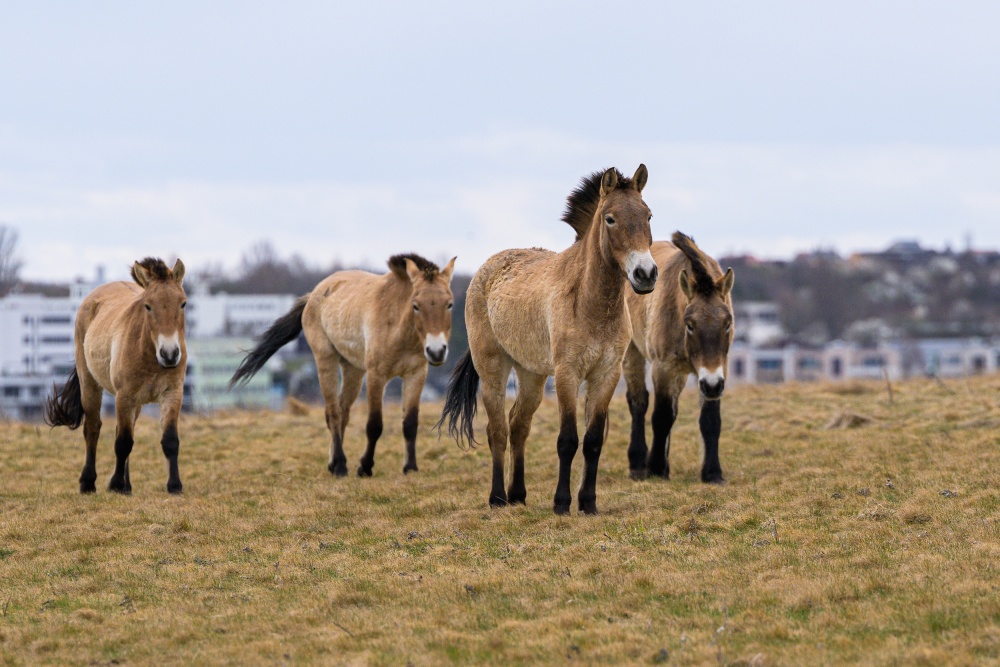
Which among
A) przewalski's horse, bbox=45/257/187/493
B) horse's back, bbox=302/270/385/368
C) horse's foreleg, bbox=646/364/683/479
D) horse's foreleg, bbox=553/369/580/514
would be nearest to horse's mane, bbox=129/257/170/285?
przewalski's horse, bbox=45/257/187/493

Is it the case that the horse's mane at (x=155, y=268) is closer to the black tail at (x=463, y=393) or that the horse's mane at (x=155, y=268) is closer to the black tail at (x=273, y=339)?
the black tail at (x=463, y=393)

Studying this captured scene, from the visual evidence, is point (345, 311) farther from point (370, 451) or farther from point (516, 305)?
point (516, 305)

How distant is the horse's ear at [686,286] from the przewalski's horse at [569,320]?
644 millimetres

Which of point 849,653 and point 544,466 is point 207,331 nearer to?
point 544,466

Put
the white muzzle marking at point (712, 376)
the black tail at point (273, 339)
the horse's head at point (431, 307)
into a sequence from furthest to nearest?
1. the black tail at point (273, 339)
2. the horse's head at point (431, 307)
3. the white muzzle marking at point (712, 376)

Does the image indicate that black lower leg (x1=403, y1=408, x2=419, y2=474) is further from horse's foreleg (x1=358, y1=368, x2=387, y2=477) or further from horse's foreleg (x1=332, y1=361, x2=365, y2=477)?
horse's foreleg (x1=332, y1=361, x2=365, y2=477)

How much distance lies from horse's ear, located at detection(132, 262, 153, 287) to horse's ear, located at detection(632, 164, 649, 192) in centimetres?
497

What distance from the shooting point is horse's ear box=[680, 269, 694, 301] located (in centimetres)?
941

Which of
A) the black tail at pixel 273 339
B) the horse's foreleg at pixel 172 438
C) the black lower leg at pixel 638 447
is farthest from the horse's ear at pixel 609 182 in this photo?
the black tail at pixel 273 339

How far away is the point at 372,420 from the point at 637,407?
117 inches

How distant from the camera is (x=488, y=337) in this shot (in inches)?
380

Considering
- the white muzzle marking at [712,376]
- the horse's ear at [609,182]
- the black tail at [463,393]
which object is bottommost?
the black tail at [463,393]

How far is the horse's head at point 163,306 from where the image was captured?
33.8 feet

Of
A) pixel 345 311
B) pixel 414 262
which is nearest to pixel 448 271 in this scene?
pixel 414 262
